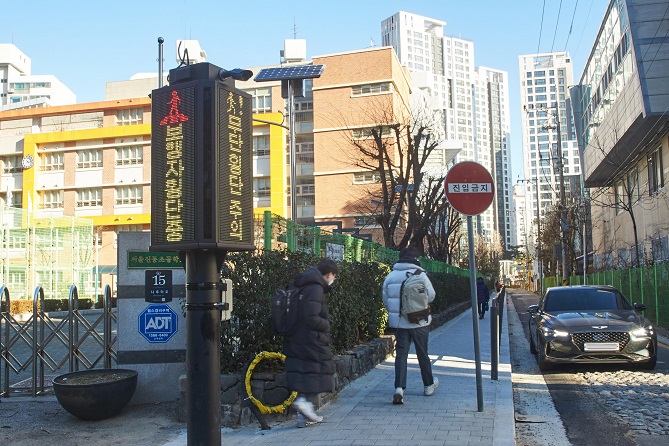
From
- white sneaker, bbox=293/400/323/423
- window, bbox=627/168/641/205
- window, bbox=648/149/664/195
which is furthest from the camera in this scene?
window, bbox=627/168/641/205

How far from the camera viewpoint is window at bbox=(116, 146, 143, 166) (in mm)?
64062

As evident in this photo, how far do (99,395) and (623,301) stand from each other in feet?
30.8

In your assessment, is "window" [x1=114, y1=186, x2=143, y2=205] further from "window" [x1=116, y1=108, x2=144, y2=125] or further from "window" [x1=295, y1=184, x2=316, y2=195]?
"window" [x1=295, y1=184, x2=316, y2=195]

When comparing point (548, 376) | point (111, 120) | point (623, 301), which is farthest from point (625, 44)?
point (111, 120)

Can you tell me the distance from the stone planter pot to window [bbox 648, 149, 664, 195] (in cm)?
3095

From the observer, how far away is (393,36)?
577 ft

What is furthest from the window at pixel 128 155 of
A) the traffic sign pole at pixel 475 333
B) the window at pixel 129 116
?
the traffic sign pole at pixel 475 333

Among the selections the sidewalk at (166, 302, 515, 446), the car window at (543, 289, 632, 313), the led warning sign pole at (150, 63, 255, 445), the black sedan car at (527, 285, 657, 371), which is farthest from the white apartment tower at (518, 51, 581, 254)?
the led warning sign pole at (150, 63, 255, 445)

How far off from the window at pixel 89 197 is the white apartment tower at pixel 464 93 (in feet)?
386

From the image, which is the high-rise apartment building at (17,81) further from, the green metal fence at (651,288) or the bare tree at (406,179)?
the green metal fence at (651,288)

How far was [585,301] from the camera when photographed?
12227 mm

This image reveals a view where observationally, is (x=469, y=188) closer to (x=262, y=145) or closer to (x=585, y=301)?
(x=585, y=301)

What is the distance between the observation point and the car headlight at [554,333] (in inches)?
417

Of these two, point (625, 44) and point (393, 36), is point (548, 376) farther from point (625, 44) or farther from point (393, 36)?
point (393, 36)
